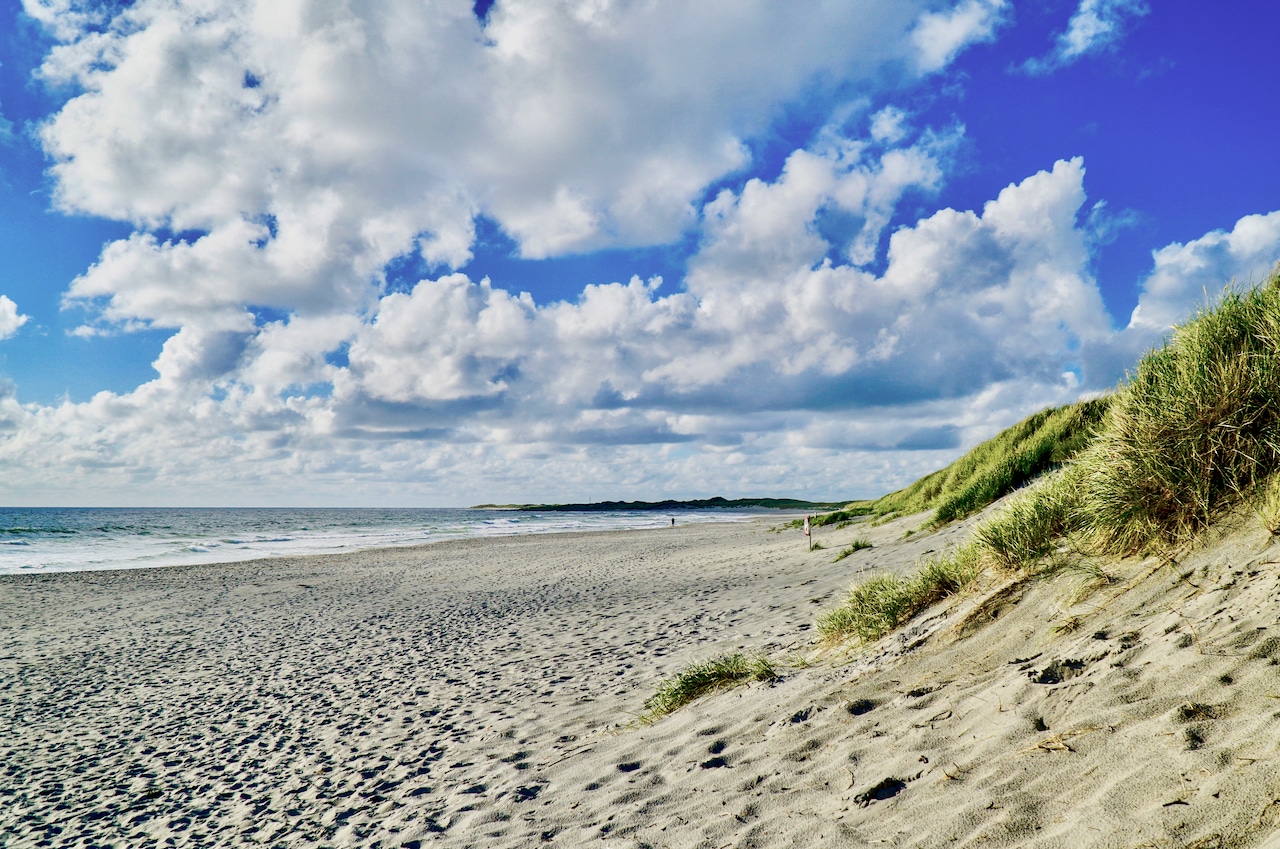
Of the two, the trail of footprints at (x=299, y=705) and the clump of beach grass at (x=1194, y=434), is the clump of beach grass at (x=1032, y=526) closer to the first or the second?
the clump of beach grass at (x=1194, y=434)

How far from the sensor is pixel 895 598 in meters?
6.68

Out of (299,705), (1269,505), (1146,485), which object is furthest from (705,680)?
(299,705)

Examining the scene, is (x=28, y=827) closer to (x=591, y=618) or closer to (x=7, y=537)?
(x=591, y=618)

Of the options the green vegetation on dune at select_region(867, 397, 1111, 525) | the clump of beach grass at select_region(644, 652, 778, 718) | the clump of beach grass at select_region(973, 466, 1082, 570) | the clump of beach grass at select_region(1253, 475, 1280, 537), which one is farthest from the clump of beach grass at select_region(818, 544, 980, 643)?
the green vegetation on dune at select_region(867, 397, 1111, 525)

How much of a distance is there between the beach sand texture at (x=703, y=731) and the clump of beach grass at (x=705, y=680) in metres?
0.26

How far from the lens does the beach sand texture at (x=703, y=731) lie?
3.05 meters

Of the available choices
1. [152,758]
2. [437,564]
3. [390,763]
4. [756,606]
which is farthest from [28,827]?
[437,564]

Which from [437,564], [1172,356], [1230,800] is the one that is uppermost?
[1172,356]

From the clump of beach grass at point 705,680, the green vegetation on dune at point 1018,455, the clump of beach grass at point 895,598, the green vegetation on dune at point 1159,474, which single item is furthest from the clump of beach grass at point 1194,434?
the green vegetation on dune at point 1018,455

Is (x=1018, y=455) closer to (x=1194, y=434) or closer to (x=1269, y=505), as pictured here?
(x=1194, y=434)

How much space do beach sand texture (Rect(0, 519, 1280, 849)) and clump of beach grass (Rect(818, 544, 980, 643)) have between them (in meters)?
0.46

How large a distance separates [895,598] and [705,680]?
2049mm

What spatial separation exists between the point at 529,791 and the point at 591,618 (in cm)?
807

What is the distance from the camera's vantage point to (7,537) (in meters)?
45.2
